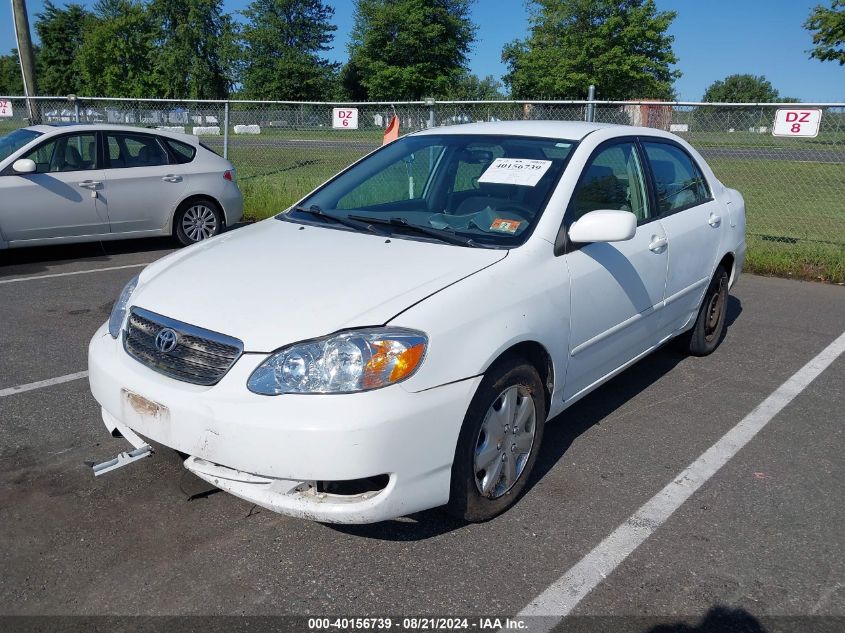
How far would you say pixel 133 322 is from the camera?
A: 3010mm

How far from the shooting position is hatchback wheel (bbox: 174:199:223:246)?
8.85m

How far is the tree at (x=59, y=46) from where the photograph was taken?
75688 mm

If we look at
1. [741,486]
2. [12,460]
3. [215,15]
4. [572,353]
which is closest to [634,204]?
[572,353]

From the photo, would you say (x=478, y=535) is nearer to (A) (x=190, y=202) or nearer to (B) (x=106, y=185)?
(B) (x=106, y=185)

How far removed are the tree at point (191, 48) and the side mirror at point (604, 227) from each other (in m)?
73.6

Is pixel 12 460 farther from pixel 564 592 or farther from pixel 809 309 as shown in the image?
pixel 809 309

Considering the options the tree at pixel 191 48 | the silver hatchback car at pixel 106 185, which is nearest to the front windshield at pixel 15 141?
the silver hatchback car at pixel 106 185

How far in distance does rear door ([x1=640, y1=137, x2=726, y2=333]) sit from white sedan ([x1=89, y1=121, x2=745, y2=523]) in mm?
49

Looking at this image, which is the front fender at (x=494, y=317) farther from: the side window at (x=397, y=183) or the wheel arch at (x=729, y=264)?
the wheel arch at (x=729, y=264)

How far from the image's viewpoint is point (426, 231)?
11.4 ft

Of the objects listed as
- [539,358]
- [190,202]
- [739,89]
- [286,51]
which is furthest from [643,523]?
[739,89]

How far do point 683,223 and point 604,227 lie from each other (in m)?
1.46

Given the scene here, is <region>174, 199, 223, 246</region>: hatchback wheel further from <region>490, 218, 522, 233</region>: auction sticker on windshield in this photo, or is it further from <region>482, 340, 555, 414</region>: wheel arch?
<region>482, 340, 555, 414</region>: wheel arch

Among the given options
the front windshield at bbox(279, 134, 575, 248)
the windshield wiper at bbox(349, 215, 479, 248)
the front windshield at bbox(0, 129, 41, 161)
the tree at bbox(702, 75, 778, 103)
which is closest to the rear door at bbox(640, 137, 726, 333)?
the front windshield at bbox(279, 134, 575, 248)
